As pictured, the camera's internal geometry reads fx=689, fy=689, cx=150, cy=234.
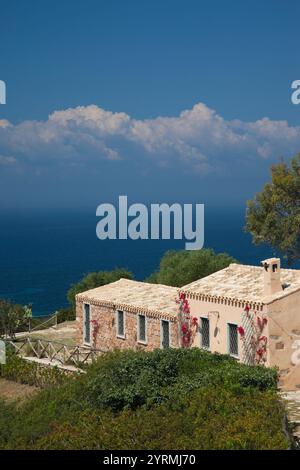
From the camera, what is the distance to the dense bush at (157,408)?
47.8 feet

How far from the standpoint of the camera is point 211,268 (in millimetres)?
44094

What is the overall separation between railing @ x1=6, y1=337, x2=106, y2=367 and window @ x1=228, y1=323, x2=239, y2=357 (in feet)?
15.9

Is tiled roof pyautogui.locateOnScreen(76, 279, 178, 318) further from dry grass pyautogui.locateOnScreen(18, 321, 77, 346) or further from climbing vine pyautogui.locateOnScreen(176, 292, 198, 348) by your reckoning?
dry grass pyautogui.locateOnScreen(18, 321, 77, 346)

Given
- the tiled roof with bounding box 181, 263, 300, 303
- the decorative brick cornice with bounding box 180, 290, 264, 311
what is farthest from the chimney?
the decorative brick cornice with bounding box 180, 290, 264, 311

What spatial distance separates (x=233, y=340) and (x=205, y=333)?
1418 millimetres

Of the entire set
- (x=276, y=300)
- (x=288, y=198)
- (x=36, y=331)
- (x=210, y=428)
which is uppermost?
(x=288, y=198)

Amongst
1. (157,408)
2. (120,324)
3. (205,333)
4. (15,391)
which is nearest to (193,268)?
(120,324)

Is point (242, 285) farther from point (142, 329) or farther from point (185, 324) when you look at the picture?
point (142, 329)

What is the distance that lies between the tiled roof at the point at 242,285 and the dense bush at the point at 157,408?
11.2 feet

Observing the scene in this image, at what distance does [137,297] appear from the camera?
2995cm

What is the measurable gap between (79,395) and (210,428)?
561cm

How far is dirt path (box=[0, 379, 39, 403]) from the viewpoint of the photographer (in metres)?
24.5
